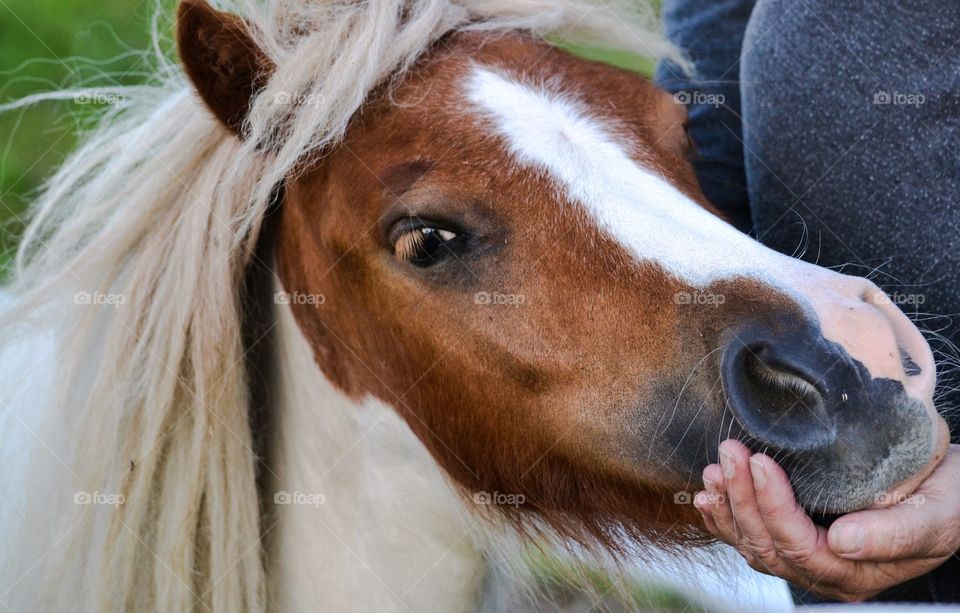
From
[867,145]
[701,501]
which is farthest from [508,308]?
[867,145]

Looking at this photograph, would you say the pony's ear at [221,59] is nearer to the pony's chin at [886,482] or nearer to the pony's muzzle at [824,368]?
the pony's muzzle at [824,368]

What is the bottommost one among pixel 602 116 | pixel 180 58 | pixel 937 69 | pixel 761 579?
pixel 761 579

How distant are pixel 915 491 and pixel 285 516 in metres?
1.21

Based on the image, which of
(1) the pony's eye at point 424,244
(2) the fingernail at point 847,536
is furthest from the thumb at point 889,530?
(1) the pony's eye at point 424,244

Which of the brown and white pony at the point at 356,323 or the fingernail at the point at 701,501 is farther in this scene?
the brown and white pony at the point at 356,323

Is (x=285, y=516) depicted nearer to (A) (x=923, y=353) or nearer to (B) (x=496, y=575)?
(B) (x=496, y=575)

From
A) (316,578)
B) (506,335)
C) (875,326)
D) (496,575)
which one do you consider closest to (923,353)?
(875,326)

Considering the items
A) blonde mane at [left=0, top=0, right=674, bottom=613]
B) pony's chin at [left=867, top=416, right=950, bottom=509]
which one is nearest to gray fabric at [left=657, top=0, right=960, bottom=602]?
pony's chin at [left=867, top=416, right=950, bottom=509]

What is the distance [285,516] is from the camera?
6.07ft

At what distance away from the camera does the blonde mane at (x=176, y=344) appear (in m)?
1.74

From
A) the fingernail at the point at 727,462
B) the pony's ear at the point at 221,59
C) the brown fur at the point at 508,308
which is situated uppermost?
the pony's ear at the point at 221,59

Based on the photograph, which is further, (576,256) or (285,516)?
(285,516)

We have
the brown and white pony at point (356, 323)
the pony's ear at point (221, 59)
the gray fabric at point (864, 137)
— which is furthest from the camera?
the gray fabric at point (864, 137)

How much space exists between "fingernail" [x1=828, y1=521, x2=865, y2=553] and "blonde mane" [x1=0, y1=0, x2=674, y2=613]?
3.70ft
